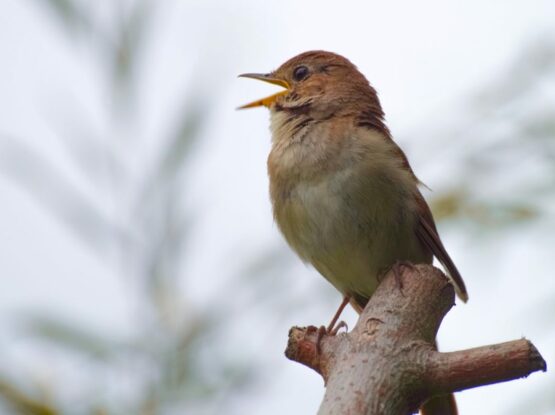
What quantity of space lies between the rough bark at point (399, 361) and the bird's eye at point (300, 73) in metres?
2.59

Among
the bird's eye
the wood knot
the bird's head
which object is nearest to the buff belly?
the bird's head

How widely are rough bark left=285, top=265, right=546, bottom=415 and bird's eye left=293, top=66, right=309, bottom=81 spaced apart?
259 centimetres

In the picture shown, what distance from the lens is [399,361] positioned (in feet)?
7.52

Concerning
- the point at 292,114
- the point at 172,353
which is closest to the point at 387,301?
the point at 172,353

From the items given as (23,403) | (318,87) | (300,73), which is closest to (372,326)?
(23,403)

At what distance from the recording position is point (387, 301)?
2.65 meters

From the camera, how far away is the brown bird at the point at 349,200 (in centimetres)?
407

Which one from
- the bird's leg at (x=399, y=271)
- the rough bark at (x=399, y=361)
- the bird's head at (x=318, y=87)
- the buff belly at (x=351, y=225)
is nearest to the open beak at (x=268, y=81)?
the bird's head at (x=318, y=87)

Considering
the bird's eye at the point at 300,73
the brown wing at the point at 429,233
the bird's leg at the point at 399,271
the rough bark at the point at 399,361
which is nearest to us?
the rough bark at the point at 399,361

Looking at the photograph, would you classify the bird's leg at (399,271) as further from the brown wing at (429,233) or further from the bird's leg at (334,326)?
the brown wing at (429,233)

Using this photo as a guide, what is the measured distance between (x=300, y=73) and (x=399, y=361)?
3.09 m

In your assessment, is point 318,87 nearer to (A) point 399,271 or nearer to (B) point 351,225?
(B) point 351,225

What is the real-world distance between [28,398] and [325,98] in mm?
2717

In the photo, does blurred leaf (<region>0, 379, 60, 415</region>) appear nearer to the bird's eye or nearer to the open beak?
the open beak
